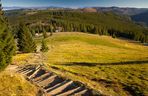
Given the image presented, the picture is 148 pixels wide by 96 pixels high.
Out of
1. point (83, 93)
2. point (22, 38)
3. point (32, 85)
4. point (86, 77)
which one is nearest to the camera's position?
point (83, 93)

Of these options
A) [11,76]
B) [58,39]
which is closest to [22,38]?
[11,76]

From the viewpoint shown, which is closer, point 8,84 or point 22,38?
point 8,84

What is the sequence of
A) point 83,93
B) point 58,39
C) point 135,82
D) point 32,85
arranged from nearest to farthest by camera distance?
point 83,93, point 32,85, point 135,82, point 58,39

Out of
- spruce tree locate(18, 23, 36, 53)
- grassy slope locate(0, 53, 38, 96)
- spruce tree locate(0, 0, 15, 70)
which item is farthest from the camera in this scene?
spruce tree locate(18, 23, 36, 53)

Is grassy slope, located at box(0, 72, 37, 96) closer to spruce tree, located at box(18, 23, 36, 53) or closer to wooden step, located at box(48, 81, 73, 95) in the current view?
wooden step, located at box(48, 81, 73, 95)

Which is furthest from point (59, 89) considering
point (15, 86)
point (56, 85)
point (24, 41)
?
point (24, 41)

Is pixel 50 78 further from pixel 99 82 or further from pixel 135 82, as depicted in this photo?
pixel 135 82

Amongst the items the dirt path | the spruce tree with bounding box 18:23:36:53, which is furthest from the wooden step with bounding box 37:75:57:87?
the spruce tree with bounding box 18:23:36:53

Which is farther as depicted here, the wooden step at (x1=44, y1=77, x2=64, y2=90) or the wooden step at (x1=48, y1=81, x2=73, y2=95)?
the wooden step at (x1=44, y1=77, x2=64, y2=90)

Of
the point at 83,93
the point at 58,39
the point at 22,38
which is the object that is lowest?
the point at 58,39

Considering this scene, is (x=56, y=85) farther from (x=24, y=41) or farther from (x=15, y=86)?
(x=24, y=41)

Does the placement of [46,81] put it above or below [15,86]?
below
